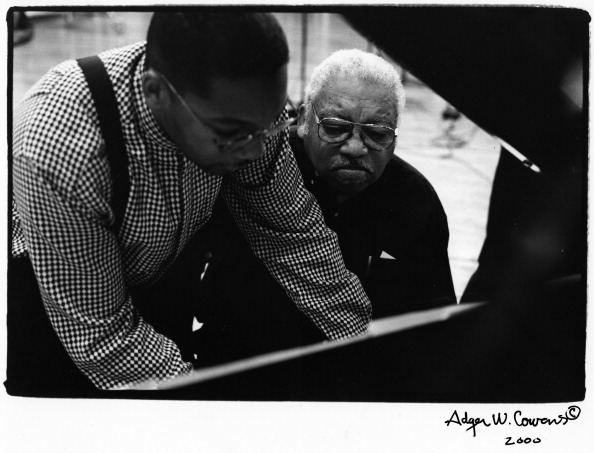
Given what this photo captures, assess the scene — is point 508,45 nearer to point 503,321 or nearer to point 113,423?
point 503,321

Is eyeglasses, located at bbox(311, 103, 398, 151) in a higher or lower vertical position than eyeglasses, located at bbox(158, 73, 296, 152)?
lower

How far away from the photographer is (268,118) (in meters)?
1.04

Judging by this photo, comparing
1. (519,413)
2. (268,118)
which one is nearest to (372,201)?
(268,118)

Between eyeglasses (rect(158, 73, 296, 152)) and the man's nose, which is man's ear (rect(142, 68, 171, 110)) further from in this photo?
the man's nose

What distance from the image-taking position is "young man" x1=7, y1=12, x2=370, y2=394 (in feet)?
3.34

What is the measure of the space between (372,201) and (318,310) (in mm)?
249
